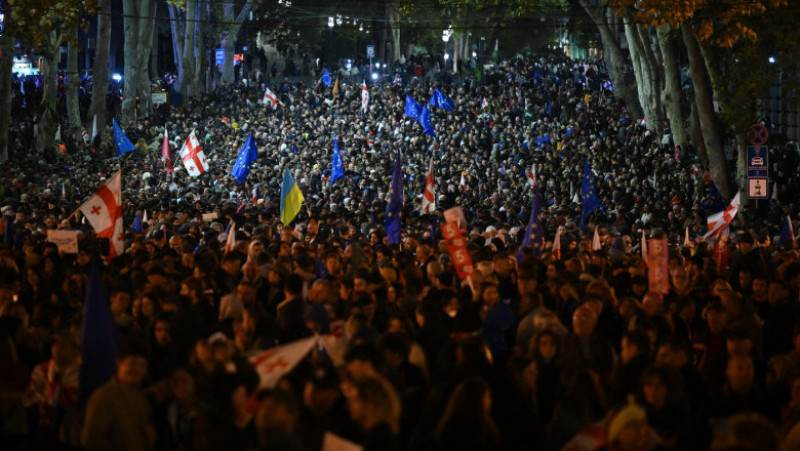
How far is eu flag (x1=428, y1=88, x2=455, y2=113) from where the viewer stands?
140ft

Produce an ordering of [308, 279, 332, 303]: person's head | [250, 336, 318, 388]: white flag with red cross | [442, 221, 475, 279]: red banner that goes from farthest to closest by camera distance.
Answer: [442, 221, 475, 279]: red banner < [308, 279, 332, 303]: person's head < [250, 336, 318, 388]: white flag with red cross

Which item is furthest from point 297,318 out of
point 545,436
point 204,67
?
point 204,67

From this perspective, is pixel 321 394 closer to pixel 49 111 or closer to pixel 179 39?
pixel 49 111

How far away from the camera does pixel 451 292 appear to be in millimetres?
10125

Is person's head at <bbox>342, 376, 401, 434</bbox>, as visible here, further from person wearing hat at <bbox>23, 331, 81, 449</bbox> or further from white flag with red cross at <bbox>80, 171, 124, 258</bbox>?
white flag with red cross at <bbox>80, 171, 124, 258</bbox>

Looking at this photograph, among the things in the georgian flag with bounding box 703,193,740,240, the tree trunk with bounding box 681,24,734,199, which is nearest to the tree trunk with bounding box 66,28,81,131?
the tree trunk with bounding box 681,24,734,199

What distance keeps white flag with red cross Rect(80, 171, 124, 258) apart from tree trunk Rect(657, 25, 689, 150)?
65.5 feet

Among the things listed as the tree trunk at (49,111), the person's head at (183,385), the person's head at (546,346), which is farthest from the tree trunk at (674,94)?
the person's head at (183,385)

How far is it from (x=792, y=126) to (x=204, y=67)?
31832 mm

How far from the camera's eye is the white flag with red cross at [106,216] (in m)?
14.8

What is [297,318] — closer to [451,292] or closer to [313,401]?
[451,292]

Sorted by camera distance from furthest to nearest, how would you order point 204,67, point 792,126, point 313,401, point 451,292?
point 204,67 → point 792,126 → point 451,292 → point 313,401

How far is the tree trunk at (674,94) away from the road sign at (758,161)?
869 cm

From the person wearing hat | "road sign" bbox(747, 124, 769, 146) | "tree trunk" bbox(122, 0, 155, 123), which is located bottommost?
the person wearing hat
